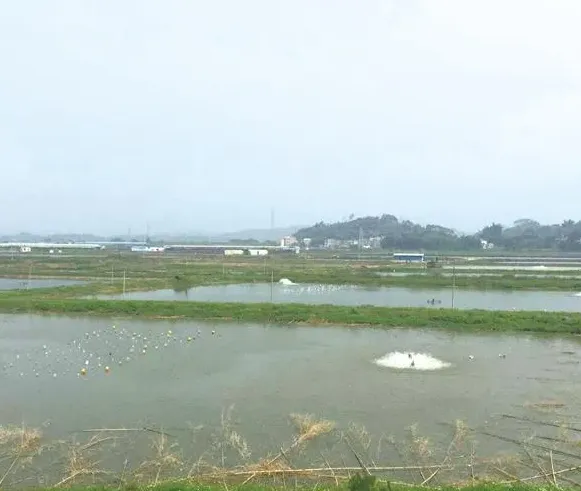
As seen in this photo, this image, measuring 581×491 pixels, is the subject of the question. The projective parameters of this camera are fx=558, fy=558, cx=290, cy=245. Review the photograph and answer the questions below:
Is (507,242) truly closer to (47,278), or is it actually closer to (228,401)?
(47,278)

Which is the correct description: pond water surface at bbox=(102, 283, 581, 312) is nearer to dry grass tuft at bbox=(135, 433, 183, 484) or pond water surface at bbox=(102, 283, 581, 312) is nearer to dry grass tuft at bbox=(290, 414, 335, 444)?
dry grass tuft at bbox=(290, 414, 335, 444)

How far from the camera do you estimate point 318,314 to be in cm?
2639

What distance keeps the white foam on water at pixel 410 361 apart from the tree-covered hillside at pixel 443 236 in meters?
101

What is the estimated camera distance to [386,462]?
400 inches

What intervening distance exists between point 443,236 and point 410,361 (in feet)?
404

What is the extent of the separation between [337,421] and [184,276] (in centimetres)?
3614

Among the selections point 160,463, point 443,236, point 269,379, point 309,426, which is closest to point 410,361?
point 269,379

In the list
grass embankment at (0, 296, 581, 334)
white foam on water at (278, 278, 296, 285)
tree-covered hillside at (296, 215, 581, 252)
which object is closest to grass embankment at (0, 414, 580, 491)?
grass embankment at (0, 296, 581, 334)

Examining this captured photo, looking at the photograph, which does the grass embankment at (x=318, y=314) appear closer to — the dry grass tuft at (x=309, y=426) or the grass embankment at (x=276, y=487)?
the dry grass tuft at (x=309, y=426)

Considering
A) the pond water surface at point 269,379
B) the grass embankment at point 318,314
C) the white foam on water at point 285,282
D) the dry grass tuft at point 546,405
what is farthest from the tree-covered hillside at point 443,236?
the dry grass tuft at point 546,405

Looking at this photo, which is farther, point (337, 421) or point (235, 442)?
point (337, 421)

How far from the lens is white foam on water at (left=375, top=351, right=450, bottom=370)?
17.4 metres

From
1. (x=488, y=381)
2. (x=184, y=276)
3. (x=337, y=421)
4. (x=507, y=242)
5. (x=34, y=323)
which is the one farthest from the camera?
(x=507, y=242)

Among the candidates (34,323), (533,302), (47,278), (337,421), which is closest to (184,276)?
(47,278)
